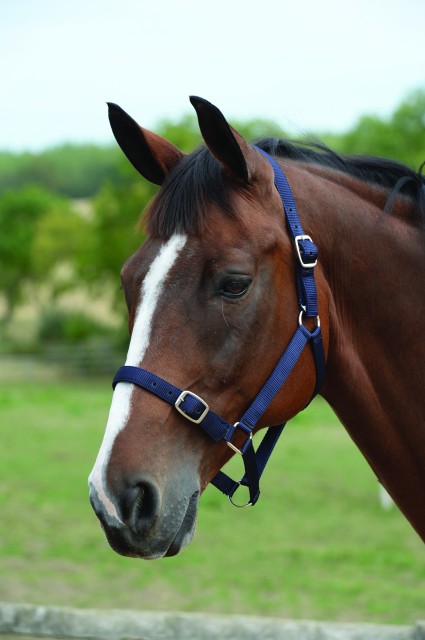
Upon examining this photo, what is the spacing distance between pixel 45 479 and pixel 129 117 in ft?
30.6

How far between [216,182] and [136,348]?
600 millimetres

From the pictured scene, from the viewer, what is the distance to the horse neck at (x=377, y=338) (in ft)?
8.43

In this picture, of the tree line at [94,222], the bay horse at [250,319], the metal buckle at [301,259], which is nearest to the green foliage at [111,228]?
the tree line at [94,222]

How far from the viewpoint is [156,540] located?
2115 millimetres

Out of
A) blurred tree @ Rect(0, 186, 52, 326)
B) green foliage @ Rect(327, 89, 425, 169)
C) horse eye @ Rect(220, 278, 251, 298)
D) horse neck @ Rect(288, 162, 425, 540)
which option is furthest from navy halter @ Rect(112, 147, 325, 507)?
blurred tree @ Rect(0, 186, 52, 326)

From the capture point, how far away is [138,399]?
2189mm

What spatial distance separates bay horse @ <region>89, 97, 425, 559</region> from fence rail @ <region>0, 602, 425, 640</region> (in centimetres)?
64

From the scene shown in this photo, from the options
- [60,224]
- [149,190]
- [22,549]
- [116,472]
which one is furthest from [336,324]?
[60,224]

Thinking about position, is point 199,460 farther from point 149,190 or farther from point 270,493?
point 149,190

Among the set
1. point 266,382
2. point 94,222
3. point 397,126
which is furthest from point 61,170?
point 266,382

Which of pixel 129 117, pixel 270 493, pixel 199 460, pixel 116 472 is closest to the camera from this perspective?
pixel 116 472

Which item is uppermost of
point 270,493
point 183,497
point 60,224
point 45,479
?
point 183,497

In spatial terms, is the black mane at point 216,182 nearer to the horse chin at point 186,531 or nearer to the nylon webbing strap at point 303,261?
the nylon webbing strap at point 303,261

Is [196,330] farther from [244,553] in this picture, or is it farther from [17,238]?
[17,238]
